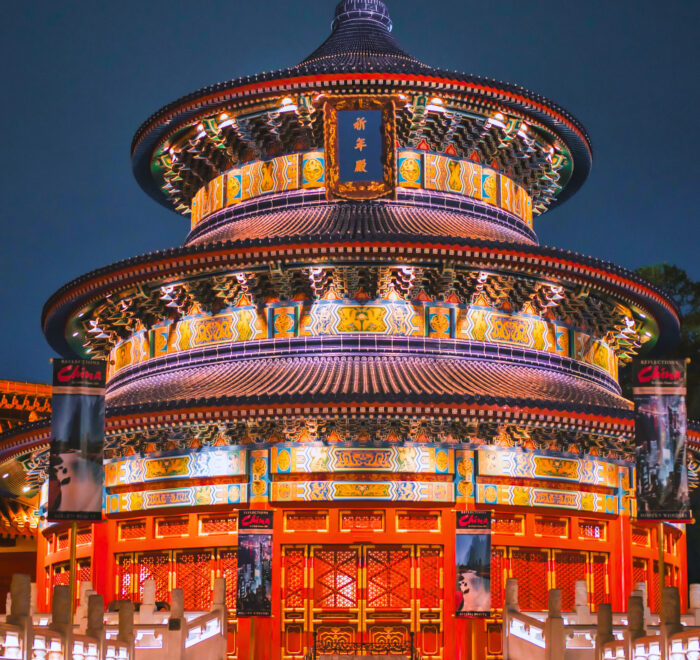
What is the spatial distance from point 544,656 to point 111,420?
12.2 meters

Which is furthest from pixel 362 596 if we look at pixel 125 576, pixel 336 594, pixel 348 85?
pixel 348 85

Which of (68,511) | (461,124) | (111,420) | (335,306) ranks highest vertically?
(461,124)

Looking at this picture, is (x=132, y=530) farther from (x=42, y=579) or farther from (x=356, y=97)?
(x=356, y=97)

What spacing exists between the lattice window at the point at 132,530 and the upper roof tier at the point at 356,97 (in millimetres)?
10792

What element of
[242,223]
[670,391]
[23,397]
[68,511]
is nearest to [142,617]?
[68,511]

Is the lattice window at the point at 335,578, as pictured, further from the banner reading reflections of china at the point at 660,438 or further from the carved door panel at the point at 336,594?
the banner reading reflections of china at the point at 660,438

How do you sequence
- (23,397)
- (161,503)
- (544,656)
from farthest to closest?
(23,397) < (161,503) < (544,656)

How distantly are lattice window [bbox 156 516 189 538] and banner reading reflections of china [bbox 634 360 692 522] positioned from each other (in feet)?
37.0

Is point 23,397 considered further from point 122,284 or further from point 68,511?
point 68,511

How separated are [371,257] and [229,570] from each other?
27.2ft

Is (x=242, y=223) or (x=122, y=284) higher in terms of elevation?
(x=242, y=223)

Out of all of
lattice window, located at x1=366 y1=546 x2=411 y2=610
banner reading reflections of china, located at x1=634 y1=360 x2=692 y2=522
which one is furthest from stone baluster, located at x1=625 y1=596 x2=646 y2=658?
lattice window, located at x1=366 y1=546 x2=411 y2=610

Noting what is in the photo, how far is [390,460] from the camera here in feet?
102

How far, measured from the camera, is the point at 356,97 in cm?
3641
